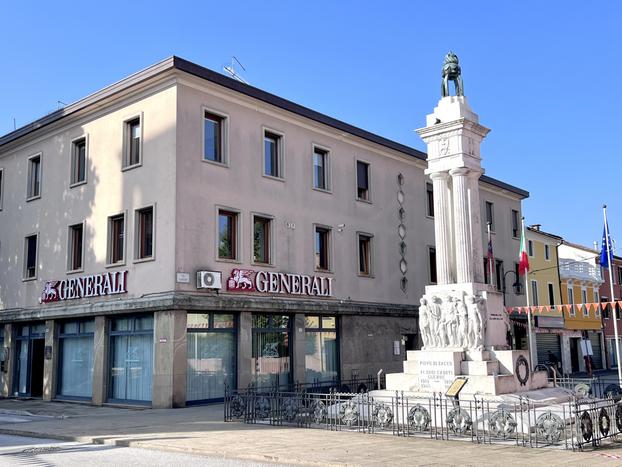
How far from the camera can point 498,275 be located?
41969mm

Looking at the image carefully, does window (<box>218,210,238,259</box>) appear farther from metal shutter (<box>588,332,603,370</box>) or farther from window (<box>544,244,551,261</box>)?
metal shutter (<box>588,332,603,370</box>)

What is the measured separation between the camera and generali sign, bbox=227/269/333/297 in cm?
2511

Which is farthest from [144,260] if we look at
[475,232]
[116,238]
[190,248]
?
[475,232]

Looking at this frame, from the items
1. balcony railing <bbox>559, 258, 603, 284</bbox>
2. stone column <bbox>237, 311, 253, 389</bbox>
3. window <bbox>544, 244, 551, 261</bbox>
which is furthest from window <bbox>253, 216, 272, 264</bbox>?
balcony railing <bbox>559, 258, 603, 284</bbox>

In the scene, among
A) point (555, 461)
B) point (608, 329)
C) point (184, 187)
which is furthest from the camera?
point (608, 329)

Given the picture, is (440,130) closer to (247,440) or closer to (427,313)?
(427,313)

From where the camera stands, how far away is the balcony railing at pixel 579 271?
176 ft

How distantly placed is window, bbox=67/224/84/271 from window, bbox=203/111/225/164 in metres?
6.43

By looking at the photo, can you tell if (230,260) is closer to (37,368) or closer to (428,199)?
(37,368)

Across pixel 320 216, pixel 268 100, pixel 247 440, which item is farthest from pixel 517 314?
pixel 247 440

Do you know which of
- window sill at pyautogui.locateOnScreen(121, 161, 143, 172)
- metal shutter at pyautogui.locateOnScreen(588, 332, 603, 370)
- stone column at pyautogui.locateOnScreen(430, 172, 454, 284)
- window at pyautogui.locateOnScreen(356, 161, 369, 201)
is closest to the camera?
stone column at pyautogui.locateOnScreen(430, 172, 454, 284)

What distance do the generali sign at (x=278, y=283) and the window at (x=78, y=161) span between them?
8.33m

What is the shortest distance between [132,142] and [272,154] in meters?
5.73

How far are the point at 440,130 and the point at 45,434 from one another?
13345 millimetres
